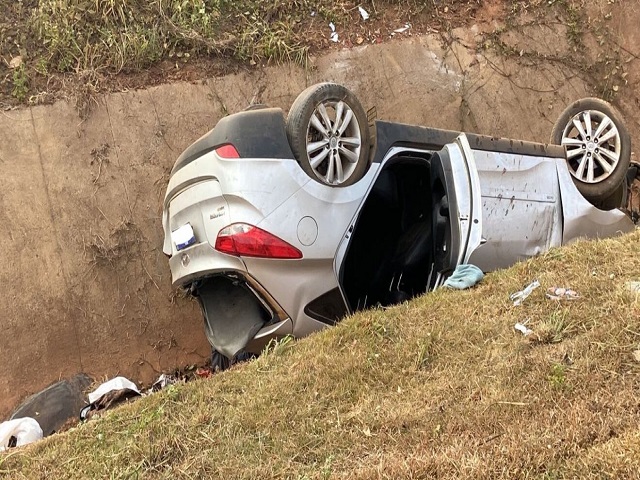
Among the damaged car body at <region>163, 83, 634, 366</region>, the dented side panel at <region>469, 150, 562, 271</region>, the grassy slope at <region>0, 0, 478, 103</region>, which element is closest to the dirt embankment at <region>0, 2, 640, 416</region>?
the grassy slope at <region>0, 0, 478, 103</region>

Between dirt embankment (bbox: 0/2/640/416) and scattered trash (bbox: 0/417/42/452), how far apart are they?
113cm

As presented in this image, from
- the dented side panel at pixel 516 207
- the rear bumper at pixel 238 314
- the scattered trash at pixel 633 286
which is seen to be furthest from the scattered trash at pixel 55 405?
the scattered trash at pixel 633 286

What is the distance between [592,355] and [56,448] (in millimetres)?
2743

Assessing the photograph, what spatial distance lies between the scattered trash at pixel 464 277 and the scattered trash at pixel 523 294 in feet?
1.11

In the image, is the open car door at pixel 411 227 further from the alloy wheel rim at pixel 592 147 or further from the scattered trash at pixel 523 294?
the alloy wheel rim at pixel 592 147

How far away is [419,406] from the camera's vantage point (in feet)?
9.57

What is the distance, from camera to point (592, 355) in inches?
114

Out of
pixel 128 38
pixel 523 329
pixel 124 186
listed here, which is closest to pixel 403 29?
pixel 128 38

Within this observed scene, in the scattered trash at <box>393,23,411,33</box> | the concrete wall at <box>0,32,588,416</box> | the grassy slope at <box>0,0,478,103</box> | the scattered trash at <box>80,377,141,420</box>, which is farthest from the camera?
the scattered trash at <box>393,23,411,33</box>

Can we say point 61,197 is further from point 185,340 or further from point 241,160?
point 241,160

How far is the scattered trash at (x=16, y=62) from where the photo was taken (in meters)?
5.90

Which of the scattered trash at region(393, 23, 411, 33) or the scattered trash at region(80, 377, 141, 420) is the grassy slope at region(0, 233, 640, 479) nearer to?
the scattered trash at region(80, 377, 141, 420)

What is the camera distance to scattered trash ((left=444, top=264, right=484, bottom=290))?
385 centimetres

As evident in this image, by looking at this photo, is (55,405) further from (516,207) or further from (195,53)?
(516,207)
